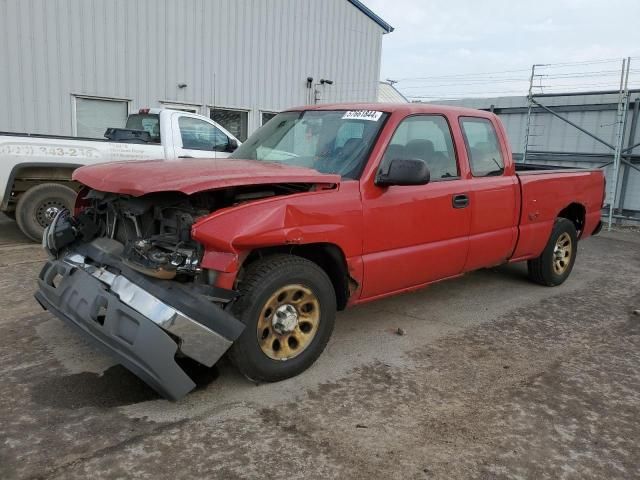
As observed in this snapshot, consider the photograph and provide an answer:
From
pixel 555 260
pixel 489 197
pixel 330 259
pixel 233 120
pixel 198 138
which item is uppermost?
pixel 233 120

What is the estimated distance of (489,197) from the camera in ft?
16.0

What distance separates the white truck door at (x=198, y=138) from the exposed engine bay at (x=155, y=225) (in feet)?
14.0

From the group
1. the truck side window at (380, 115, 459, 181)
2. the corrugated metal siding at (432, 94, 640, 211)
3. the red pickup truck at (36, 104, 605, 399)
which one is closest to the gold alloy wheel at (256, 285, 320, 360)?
the red pickup truck at (36, 104, 605, 399)

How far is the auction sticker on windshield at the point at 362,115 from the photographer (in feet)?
14.0

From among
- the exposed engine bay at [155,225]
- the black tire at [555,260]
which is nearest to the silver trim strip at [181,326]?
the exposed engine bay at [155,225]

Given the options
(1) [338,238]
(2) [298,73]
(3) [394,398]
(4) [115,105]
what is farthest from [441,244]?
(2) [298,73]

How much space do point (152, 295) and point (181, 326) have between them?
0.89 ft

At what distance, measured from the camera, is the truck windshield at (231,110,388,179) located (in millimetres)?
4074

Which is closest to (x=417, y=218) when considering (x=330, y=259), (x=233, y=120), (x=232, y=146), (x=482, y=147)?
(x=330, y=259)

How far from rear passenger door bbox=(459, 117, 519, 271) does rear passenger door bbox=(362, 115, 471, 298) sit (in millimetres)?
169

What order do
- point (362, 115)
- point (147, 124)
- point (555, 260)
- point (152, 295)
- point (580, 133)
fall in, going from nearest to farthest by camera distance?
point (152, 295), point (362, 115), point (555, 260), point (147, 124), point (580, 133)

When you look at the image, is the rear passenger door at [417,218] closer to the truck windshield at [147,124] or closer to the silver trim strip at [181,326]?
the silver trim strip at [181,326]

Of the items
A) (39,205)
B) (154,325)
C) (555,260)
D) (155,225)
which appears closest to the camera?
(154,325)

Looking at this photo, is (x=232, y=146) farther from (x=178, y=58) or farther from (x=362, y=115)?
(x=178, y=58)
